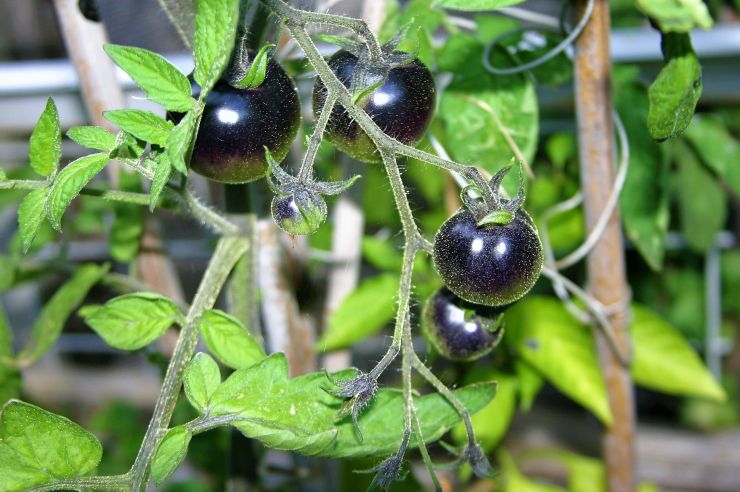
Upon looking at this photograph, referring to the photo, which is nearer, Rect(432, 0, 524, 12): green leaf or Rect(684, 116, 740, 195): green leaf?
Rect(432, 0, 524, 12): green leaf

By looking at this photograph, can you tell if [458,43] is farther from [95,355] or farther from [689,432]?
[95,355]

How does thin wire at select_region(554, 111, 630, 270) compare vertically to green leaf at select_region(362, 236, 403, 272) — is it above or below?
above

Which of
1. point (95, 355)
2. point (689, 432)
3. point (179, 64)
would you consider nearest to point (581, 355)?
point (179, 64)

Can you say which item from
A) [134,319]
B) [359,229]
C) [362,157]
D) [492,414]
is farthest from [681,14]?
[492,414]

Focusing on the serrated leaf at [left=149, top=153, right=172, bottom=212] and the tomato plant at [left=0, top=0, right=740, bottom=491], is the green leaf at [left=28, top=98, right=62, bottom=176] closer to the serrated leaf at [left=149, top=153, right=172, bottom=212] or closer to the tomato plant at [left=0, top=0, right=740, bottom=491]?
the tomato plant at [left=0, top=0, right=740, bottom=491]

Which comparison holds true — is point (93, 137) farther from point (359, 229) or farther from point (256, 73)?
point (359, 229)

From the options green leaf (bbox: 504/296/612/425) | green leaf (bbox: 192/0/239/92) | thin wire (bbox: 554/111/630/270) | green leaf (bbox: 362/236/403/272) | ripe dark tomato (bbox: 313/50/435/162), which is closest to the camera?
green leaf (bbox: 192/0/239/92)

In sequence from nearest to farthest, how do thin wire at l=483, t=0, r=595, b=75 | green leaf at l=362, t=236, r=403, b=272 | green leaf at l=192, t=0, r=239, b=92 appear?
green leaf at l=192, t=0, r=239, b=92 < thin wire at l=483, t=0, r=595, b=75 < green leaf at l=362, t=236, r=403, b=272

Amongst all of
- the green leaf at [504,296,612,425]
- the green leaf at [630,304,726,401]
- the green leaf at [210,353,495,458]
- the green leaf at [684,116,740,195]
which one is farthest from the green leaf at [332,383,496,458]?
the green leaf at [684,116,740,195]

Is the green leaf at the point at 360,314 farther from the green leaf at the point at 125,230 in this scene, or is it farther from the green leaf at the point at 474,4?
the green leaf at the point at 474,4

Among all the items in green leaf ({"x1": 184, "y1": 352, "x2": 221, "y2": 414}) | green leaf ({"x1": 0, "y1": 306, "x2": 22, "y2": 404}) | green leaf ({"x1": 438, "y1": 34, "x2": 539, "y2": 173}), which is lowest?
green leaf ({"x1": 0, "y1": 306, "x2": 22, "y2": 404})

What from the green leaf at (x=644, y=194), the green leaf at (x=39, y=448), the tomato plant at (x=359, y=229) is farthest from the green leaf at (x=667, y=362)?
the green leaf at (x=39, y=448)
